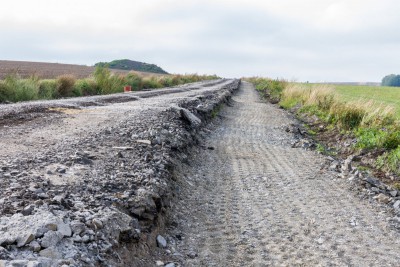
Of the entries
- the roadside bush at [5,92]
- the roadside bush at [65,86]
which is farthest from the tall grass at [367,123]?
the roadside bush at [5,92]

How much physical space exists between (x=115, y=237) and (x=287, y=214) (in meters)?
2.39

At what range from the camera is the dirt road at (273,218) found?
156 inches

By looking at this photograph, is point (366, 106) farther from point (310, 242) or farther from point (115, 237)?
point (115, 237)

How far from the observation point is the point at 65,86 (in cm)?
1725

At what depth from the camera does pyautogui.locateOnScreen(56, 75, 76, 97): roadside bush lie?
16.8 m

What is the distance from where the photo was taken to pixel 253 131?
38.0 ft

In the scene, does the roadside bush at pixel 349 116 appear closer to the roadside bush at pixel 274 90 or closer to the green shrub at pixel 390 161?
the green shrub at pixel 390 161

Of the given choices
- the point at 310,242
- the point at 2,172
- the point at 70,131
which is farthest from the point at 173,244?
the point at 70,131

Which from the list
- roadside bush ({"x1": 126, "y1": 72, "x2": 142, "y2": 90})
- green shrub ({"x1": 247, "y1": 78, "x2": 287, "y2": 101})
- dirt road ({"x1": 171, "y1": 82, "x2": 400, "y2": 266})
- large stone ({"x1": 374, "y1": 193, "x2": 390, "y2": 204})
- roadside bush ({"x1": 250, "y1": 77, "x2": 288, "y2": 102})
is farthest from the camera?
green shrub ({"x1": 247, "y1": 78, "x2": 287, "y2": 101})

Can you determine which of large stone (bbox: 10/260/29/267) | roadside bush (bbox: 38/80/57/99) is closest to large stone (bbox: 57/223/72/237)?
large stone (bbox: 10/260/29/267)

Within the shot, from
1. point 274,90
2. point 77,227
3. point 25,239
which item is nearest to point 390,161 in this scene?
point 77,227

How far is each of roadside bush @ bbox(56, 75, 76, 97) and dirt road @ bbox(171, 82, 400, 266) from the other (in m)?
10.5

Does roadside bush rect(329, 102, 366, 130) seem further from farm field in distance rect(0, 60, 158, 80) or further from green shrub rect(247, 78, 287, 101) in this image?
green shrub rect(247, 78, 287, 101)

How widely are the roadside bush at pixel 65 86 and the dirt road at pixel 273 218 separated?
10.5 meters
